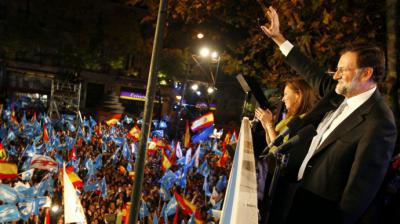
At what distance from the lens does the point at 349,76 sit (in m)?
1.99

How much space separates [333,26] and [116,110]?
1077 inches

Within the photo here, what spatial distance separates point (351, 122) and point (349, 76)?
12.3 inches

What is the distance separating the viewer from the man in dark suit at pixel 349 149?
1686 mm

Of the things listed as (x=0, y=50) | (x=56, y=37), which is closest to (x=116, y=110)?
(x=56, y=37)

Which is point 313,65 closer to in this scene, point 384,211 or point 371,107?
point 371,107

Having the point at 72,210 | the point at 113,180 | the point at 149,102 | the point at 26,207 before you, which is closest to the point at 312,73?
the point at 149,102

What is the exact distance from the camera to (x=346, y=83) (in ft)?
6.57

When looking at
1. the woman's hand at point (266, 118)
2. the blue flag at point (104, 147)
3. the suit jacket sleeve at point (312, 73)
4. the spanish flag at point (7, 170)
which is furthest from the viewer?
the blue flag at point (104, 147)

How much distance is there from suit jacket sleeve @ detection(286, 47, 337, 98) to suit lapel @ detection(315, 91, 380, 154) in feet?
1.41

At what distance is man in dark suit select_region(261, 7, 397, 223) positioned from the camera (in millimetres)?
1686

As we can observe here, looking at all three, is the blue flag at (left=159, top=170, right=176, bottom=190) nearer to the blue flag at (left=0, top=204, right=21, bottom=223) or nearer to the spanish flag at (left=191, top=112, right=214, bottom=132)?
the spanish flag at (left=191, top=112, right=214, bottom=132)

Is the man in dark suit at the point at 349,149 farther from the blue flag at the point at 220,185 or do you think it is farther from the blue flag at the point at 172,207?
the blue flag at the point at 220,185

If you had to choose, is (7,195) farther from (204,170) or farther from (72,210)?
(204,170)

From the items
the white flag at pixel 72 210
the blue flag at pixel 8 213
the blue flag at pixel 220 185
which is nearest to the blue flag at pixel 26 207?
the blue flag at pixel 8 213
